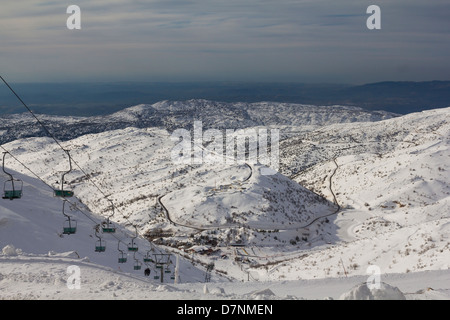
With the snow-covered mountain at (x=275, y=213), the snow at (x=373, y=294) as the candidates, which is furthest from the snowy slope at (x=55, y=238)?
the snow at (x=373, y=294)

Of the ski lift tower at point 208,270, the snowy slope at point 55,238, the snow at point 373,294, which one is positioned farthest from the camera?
the ski lift tower at point 208,270

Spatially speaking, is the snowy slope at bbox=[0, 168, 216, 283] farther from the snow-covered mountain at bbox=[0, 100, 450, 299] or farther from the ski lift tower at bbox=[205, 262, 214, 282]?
the ski lift tower at bbox=[205, 262, 214, 282]

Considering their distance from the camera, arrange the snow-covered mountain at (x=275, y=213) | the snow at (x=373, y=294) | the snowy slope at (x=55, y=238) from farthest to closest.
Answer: the snow-covered mountain at (x=275, y=213), the snowy slope at (x=55, y=238), the snow at (x=373, y=294)

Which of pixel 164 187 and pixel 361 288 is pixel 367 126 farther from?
pixel 361 288

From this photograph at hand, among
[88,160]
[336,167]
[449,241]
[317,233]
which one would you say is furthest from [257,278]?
[88,160]

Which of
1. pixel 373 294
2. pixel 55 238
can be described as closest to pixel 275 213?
pixel 55 238

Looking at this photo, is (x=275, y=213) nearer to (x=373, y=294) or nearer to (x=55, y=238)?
(x=55, y=238)

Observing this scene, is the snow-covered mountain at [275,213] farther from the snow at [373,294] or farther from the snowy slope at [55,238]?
the snow at [373,294]

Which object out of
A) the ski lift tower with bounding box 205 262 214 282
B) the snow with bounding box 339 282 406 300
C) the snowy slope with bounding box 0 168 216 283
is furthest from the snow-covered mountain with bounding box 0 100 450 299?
the snow with bounding box 339 282 406 300
